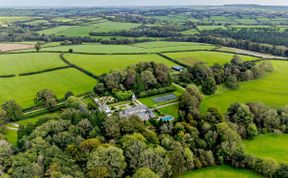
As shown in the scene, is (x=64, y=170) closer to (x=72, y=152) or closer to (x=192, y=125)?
(x=72, y=152)

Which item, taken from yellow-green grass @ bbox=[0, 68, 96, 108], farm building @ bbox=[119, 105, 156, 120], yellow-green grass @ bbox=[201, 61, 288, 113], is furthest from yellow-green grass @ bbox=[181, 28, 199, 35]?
farm building @ bbox=[119, 105, 156, 120]

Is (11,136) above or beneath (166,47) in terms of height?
beneath

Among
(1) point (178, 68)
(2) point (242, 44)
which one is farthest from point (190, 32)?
(1) point (178, 68)

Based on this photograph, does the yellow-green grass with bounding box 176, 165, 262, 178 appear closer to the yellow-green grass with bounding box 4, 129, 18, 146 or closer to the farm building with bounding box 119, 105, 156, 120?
the farm building with bounding box 119, 105, 156, 120

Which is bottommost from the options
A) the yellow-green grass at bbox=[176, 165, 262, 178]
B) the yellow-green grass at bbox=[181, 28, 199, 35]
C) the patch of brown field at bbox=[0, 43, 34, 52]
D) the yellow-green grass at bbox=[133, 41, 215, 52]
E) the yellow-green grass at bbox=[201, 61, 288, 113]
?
the yellow-green grass at bbox=[176, 165, 262, 178]

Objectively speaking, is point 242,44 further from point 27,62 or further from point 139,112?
point 27,62

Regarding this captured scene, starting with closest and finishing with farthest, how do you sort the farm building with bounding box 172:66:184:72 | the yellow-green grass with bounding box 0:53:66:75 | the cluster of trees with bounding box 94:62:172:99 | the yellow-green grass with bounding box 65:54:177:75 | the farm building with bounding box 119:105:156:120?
the farm building with bounding box 119:105:156:120 < the cluster of trees with bounding box 94:62:172:99 < the yellow-green grass with bounding box 0:53:66:75 < the yellow-green grass with bounding box 65:54:177:75 < the farm building with bounding box 172:66:184:72

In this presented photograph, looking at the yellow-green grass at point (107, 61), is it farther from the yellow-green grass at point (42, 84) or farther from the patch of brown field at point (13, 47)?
the patch of brown field at point (13, 47)
